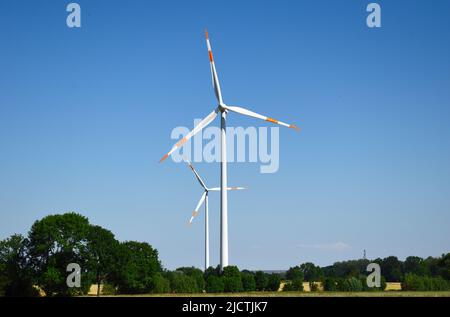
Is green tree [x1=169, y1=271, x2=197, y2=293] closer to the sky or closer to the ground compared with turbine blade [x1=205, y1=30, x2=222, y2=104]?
closer to the ground

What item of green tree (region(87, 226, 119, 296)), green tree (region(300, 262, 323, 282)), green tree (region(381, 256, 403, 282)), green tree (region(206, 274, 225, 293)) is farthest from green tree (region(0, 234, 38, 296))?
green tree (region(381, 256, 403, 282))

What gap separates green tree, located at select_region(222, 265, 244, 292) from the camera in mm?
105875

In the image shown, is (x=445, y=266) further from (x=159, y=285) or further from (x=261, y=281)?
(x=159, y=285)

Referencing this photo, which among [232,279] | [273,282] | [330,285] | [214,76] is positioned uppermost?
[214,76]

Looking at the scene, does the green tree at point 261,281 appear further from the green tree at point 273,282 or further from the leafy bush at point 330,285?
the leafy bush at point 330,285

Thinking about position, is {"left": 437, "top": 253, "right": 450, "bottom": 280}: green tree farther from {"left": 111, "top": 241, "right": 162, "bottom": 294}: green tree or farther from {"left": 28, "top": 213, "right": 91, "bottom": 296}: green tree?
{"left": 28, "top": 213, "right": 91, "bottom": 296}: green tree

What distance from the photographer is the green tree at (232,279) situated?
106 m

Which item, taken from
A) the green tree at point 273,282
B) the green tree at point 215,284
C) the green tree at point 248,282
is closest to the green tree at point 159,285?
the green tree at point 248,282

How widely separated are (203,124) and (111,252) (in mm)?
34760

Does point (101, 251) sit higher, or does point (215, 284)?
point (101, 251)

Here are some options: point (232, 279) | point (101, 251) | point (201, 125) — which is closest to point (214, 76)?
point (201, 125)

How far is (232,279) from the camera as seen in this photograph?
105812 mm
